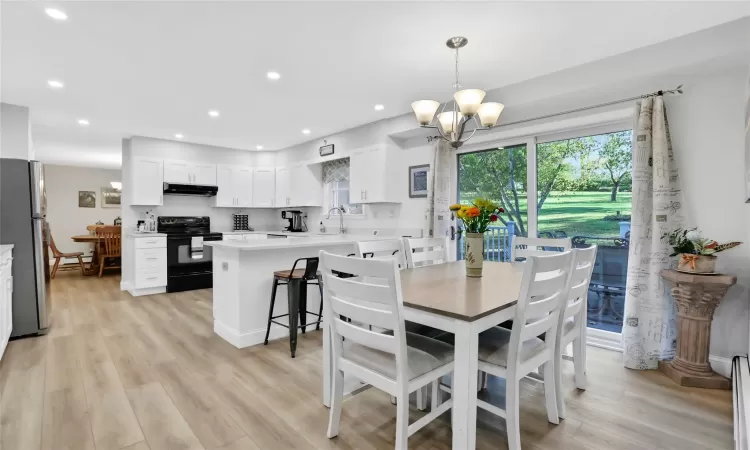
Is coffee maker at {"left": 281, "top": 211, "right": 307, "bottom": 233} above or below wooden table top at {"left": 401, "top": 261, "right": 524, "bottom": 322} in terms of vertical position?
above

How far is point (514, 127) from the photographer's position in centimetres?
356

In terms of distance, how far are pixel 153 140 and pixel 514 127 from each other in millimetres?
5214

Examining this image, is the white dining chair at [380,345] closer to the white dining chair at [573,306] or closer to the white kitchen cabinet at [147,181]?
the white dining chair at [573,306]

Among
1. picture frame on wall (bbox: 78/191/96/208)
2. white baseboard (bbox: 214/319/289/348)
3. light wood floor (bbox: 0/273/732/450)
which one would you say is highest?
picture frame on wall (bbox: 78/191/96/208)

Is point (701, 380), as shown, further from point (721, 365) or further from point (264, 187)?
point (264, 187)

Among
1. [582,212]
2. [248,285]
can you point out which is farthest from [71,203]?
[582,212]

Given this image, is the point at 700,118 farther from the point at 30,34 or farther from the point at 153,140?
the point at 153,140

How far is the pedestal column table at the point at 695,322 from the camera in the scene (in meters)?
2.29

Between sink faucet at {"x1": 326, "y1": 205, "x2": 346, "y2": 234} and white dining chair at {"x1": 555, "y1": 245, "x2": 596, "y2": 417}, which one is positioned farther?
sink faucet at {"x1": 326, "y1": 205, "x2": 346, "y2": 234}

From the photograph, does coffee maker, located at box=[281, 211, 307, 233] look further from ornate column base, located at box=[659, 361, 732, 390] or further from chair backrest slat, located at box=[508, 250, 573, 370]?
ornate column base, located at box=[659, 361, 732, 390]

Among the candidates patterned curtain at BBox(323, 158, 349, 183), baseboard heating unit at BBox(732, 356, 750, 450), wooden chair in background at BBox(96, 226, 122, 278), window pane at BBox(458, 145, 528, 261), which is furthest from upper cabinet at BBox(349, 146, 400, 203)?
wooden chair in background at BBox(96, 226, 122, 278)

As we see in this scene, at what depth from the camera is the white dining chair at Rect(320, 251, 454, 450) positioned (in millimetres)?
1430

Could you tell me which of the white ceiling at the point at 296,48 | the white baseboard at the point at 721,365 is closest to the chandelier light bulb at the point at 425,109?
the white ceiling at the point at 296,48

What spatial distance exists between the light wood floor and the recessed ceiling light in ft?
7.69
